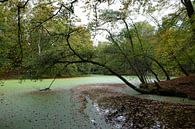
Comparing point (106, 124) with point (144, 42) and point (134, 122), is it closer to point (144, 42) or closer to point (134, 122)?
point (134, 122)

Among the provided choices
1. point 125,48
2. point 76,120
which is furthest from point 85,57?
point 76,120

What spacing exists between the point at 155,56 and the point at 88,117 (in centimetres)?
1792

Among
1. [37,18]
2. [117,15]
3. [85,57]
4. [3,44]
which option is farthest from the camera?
[117,15]

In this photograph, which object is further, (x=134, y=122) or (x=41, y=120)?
(x=41, y=120)

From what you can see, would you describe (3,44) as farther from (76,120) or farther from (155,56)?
(155,56)

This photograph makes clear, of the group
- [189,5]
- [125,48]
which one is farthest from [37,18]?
[125,48]

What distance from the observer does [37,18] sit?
13.1m

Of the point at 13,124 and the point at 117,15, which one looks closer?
the point at 13,124

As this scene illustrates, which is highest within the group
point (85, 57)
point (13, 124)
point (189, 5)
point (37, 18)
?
point (189, 5)

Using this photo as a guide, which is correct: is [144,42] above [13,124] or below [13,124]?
above

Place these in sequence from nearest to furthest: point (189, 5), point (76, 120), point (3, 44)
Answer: point (76, 120), point (189, 5), point (3, 44)

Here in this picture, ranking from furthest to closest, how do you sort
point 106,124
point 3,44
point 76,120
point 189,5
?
point 3,44, point 189,5, point 76,120, point 106,124

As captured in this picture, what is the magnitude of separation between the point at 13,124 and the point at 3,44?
21.4 ft

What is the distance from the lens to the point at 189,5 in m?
14.1
